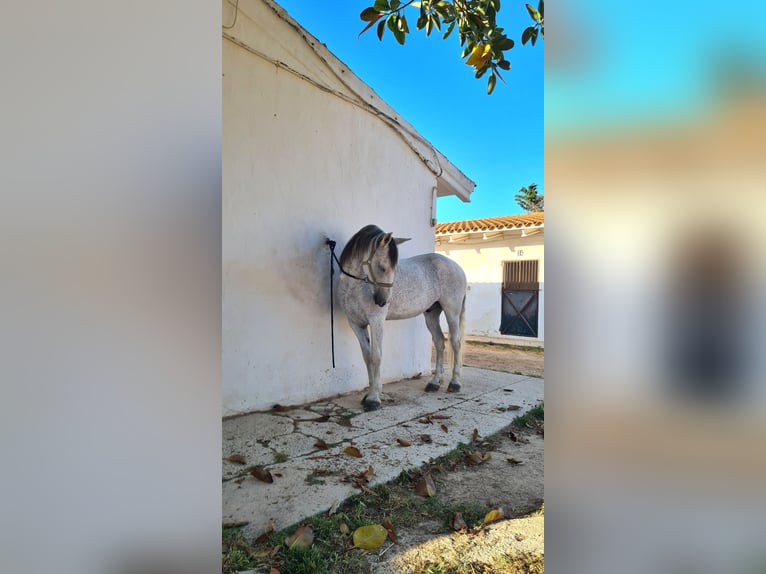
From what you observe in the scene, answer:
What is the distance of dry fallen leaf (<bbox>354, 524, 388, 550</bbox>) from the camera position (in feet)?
4.36

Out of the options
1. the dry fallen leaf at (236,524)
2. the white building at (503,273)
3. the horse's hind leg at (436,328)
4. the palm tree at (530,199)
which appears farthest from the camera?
the palm tree at (530,199)

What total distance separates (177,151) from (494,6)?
219 centimetres

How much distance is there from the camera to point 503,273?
9.52 meters

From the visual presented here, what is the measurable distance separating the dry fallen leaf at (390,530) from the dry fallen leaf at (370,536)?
16 mm

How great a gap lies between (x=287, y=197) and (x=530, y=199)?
2722 centimetres

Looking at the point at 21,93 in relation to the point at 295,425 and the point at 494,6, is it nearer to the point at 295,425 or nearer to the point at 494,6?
the point at 494,6

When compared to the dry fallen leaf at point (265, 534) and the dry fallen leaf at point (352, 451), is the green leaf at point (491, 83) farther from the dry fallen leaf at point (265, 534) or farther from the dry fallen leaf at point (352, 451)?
the dry fallen leaf at point (265, 534)

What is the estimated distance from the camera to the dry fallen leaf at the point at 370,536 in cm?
133

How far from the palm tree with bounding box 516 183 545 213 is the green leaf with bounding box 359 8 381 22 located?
27224mm

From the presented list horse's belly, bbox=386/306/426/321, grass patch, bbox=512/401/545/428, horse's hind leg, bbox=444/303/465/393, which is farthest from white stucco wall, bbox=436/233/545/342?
grass patch, bbox=512/401/545/428

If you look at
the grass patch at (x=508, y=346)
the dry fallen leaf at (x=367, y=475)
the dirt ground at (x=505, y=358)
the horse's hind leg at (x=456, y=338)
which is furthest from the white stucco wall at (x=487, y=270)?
the dry fallen leaf at (x=367, y=475)

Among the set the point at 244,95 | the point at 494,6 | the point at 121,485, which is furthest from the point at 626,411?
the point at 244,95

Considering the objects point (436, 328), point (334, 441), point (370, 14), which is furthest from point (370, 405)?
point (370, 14)

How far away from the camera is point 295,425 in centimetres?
267
